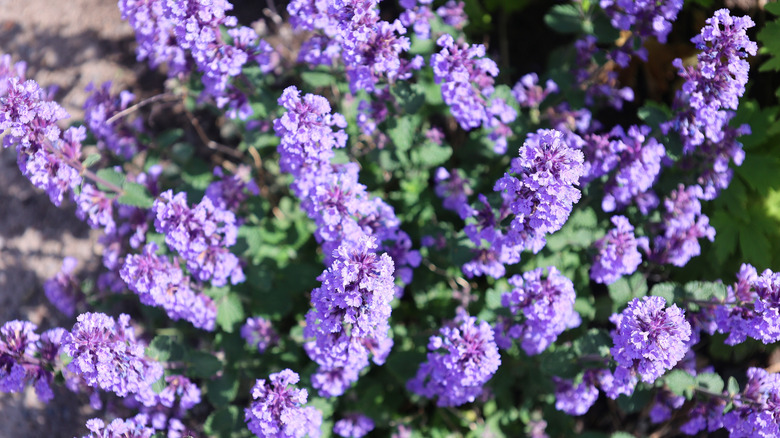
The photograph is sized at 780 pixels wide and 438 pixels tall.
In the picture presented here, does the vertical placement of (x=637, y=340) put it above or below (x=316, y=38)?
below

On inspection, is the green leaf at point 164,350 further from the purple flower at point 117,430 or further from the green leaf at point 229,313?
the purple flower at point 117,430

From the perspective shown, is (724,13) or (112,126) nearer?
(724,13)

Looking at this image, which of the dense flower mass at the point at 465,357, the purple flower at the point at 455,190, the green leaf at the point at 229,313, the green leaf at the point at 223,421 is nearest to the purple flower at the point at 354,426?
the green leaf at the point at 223,421

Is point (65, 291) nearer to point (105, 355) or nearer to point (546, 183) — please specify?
point (105, 355)

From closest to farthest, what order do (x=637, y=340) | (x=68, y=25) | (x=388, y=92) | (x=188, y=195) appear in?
(x=637, y=340)
(x=388, y=92)
(x=188, y=195)
(x=68, y=25)

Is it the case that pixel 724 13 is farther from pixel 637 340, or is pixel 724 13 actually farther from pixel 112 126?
pixel 112 126

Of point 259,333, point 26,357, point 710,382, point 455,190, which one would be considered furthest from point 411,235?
point 26,357

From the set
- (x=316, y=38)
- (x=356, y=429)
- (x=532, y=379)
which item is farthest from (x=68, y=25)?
(x=532, y=379)

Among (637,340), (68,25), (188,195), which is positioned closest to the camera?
(637,340)
